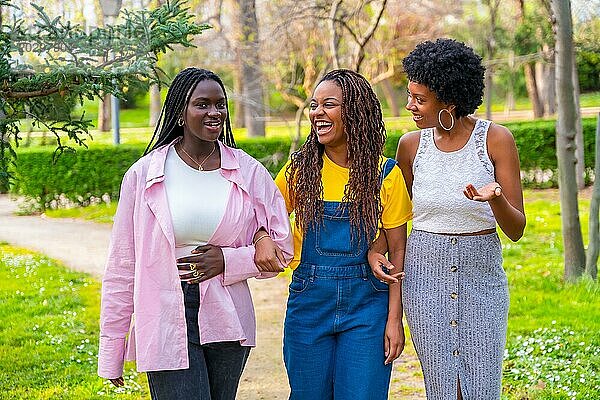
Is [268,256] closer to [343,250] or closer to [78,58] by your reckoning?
[343,250]

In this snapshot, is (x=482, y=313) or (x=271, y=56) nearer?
(x=482, y=313)

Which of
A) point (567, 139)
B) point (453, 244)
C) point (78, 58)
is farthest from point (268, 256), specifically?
point (567, 139)

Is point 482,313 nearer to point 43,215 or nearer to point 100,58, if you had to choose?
point 100,58

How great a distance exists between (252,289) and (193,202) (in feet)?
19.0

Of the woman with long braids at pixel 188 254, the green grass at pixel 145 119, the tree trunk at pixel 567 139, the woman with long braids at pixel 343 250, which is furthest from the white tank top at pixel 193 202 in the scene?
the green grass at pixel 145 119

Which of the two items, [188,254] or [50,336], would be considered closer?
[188,254]

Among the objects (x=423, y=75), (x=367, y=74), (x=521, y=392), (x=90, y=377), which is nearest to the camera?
(x=423, y=75)

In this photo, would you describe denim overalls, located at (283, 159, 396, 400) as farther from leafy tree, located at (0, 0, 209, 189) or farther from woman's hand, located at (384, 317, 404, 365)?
leafy tree, located at (0, 0, 209, 189)

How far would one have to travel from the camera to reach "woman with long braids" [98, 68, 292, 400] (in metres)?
2.97

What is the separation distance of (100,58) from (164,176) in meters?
1.67

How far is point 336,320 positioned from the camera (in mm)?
3160

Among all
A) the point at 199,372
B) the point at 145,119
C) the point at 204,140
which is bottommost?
the point at 199,372

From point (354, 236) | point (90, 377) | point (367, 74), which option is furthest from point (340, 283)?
point (367, 74)

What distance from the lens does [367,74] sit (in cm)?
1459
